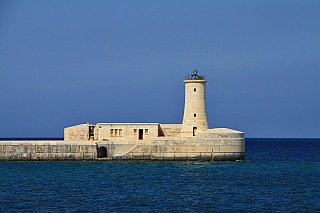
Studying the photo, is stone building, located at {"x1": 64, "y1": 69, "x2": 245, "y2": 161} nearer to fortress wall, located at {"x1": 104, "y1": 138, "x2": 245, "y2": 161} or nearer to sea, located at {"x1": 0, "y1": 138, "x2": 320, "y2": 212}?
fortress wall, located at {"x1": 104, "y1": 138, "x2": 245, "y2": 161}

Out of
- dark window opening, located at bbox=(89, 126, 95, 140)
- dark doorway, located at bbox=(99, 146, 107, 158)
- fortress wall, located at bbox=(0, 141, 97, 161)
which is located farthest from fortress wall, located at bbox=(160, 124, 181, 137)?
fortress wall, located at bbox=(0, 141, 97, 161)

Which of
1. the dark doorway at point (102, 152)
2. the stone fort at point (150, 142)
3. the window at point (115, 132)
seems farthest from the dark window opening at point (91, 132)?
the window at point (115, 132)

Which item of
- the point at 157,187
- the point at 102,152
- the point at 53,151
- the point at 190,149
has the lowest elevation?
the point at 157,187

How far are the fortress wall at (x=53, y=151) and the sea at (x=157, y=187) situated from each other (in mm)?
714

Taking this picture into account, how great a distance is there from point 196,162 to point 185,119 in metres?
5.78

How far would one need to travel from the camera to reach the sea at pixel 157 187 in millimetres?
27156

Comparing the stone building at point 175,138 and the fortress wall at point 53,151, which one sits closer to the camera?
the stone building at point 175,138

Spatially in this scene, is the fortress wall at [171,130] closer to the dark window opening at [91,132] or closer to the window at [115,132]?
the window at [115,132]

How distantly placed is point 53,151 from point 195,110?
49.7 ft

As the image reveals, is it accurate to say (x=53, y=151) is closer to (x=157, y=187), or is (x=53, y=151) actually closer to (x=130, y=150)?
(x=130, y=150)

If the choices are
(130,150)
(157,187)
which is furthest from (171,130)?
(157,187)

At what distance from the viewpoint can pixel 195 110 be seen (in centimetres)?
4838

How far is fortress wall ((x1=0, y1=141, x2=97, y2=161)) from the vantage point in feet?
151

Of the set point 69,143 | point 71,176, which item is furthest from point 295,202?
point 69,143
